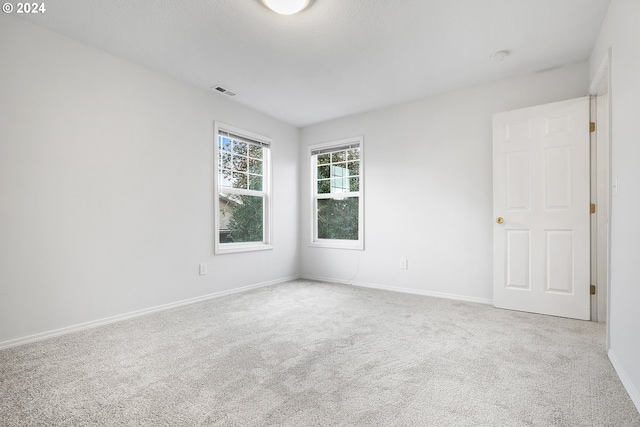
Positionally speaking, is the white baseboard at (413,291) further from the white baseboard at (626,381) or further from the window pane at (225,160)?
the window pane at (225,160)

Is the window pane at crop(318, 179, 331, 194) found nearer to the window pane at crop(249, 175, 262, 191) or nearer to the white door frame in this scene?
the window pane at crop(249, 175, 262, 191)

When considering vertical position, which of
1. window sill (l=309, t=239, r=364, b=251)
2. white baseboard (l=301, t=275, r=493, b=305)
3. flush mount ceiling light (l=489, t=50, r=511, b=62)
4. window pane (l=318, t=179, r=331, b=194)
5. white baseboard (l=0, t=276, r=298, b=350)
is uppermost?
flush mount ceiling light (l=489, t=50, r=511, b=62)

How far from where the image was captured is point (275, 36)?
2.72 m

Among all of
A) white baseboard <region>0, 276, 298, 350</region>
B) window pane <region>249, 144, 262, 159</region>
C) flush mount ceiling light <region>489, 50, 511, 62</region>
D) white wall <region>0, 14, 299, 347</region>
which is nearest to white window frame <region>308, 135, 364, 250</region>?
window pane <region>249, 144, 262, 159</region>

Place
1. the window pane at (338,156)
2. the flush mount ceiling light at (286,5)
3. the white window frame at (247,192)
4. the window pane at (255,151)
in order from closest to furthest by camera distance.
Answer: the flush mount ceiling light at (286,5) → the white window frame at (247,192) → the window pane at (255,151) → the window pane at (338,156)

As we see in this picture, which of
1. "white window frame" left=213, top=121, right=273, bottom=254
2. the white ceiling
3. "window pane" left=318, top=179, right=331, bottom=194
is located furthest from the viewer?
"window pane" left=318, top=179, right=331, bottom=194

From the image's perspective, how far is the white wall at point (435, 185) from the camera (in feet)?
11.8

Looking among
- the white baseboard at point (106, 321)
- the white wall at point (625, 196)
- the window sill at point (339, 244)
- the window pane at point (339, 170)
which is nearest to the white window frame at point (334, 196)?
the window sill at point (339, 244)

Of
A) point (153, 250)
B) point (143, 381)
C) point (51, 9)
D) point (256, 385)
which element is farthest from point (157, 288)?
point (51, 9)

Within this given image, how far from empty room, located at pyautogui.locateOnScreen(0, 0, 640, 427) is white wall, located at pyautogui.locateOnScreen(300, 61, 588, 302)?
0.03 meters

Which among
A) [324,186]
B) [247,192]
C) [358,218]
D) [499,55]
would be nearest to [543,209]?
[499,55]

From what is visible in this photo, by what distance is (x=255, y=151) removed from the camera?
4.61 metres

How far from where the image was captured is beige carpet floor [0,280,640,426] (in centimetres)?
156

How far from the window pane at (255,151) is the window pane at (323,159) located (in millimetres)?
979
